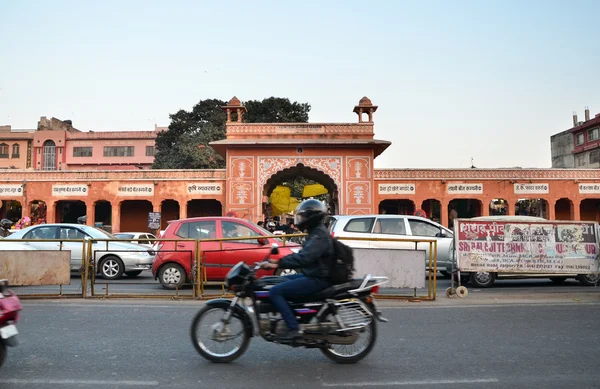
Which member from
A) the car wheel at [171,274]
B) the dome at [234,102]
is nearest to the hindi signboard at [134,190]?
the dome at [234,102]

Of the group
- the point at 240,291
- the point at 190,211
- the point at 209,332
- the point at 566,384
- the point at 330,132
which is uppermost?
the point at 330,132

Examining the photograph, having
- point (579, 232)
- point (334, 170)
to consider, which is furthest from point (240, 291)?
point (334, 170)

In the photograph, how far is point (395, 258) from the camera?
8883 mm

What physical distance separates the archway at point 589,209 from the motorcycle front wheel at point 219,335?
32049 mm

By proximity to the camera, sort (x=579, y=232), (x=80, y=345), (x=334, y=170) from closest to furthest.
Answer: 1. (x=80, y=345)
2. (x=579, y=232)
3. (x=334, y=170)

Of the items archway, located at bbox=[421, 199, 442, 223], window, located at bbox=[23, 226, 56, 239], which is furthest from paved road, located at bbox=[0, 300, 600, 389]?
archway, located at bbox=[421, 199, 442, 223]

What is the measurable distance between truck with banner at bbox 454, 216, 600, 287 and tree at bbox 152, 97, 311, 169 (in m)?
32.2

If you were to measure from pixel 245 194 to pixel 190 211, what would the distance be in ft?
22.0

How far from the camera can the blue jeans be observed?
455cm

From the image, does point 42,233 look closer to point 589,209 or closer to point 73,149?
point 589,209

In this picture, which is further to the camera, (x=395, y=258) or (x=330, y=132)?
(x=330, y=132)

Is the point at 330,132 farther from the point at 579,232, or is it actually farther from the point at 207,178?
the point at 579,232

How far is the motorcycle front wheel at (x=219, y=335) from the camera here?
4.78 metres

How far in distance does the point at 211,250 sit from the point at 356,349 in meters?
5.08
